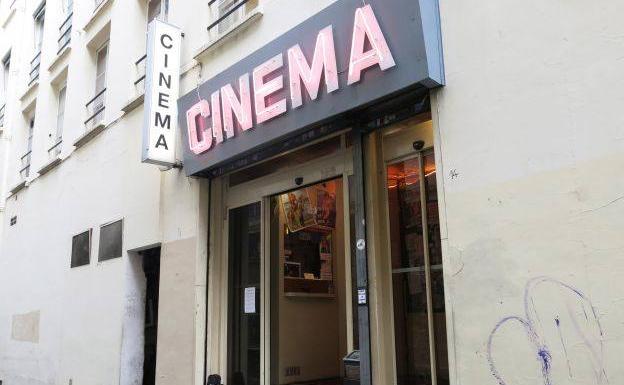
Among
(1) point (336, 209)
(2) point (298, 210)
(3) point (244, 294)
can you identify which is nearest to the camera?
(3) point (244, 294)

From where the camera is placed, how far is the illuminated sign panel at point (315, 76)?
469cm

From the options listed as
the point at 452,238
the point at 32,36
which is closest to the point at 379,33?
the point at 452,238

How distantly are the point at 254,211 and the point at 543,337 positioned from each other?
433 cm

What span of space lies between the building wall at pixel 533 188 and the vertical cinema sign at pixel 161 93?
4.12 m

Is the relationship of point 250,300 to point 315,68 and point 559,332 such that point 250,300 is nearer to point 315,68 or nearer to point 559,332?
point 315,68

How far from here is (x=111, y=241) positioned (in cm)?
948

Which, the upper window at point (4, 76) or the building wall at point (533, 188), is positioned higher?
the upper window at point (4, 76)

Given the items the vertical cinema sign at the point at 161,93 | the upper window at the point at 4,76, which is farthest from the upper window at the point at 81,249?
the upper window at the point at 4,76

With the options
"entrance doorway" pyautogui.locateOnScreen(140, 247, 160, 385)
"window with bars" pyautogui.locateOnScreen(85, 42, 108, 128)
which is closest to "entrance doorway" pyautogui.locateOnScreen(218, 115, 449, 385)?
"entrance doorway" pyautogui.locateOnScreen(140, 247, 160, 385)

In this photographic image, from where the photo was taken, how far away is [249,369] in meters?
7.15

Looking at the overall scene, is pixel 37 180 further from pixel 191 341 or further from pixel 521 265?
pixel 521 265

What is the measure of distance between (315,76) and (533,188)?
7.75 ft

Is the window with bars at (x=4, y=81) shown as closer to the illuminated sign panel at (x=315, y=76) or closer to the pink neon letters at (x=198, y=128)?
the pink neon letters at (x=198, y=128)

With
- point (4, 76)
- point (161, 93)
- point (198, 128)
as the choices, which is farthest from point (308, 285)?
point (4, 76)
